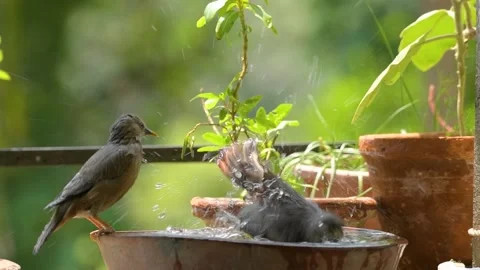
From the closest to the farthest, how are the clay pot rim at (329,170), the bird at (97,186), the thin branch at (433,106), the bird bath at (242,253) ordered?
the bird bath at (242,253) < the bird at (97,186) < the clay pot rim at (329,170) < the thin branch at (433,106)

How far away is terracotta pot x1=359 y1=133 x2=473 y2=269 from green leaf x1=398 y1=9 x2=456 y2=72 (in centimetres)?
31

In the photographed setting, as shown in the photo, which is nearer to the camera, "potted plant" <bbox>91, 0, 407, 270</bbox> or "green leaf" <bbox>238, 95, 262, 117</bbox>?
"potted plant" <bbox>91, 0, 407, 270</bbox>

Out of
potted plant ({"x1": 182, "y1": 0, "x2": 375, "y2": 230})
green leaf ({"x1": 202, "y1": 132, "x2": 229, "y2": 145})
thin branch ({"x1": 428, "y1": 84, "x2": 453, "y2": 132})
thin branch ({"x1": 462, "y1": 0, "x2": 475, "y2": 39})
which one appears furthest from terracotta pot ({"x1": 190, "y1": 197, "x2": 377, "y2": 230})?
thin branch ({"x1": 428, "y1": 84, "x2": 453, "y2": 132})

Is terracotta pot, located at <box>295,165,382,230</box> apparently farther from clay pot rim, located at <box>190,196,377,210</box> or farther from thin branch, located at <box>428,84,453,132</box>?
thin branch, located at <box>428,84,453,132</box>

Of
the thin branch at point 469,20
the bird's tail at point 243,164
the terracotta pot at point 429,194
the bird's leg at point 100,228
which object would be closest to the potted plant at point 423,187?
the terracotta pot at point 429,194

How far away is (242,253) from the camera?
2.56 ft

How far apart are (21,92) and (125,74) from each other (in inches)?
9.3

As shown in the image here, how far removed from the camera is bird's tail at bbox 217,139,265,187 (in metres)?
0.92

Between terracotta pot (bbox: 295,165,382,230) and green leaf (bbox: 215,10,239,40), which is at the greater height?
green leaf (bbox: 215,10,239,40)

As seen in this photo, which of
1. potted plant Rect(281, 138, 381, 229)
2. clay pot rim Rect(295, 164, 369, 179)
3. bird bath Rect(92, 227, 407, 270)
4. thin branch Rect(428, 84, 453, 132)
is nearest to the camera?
bird bath Rect(92, 227, 407, 270)

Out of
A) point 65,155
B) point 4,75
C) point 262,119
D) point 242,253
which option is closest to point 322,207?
point 262,119

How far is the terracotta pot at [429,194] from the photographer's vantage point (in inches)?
48.1

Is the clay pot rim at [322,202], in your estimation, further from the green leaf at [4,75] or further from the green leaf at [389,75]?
the green leaf at [4,75]

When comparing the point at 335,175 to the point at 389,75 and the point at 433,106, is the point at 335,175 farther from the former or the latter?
the point at 433,106
